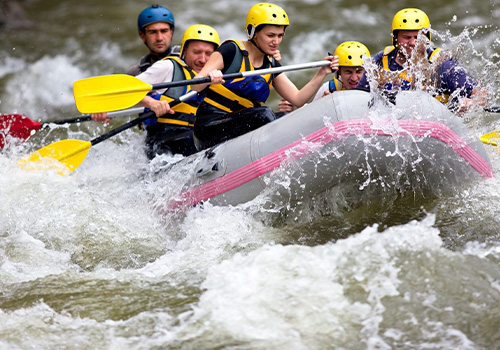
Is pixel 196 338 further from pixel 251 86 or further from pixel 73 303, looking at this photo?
pixel 251 86

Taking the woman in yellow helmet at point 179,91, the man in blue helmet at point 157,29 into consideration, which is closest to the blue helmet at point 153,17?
the man in blue helmet at point 157,29

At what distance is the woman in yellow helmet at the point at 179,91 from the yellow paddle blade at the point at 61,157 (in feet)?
1.84

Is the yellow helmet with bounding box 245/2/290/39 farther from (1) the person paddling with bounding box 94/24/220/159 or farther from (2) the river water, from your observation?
(2) the river water

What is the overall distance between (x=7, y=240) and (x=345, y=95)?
2.38 metres

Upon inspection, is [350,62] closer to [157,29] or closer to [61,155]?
[157,29]

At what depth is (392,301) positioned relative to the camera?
291 centimetres

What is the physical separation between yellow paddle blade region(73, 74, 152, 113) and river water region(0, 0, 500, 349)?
0.59m

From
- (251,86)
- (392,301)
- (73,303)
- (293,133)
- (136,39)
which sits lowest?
(392,301)

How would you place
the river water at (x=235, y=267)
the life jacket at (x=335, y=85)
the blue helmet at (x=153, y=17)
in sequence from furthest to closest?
the blue helmet at (x=153, y=17), the life jacket at (x=335, y=85), the river water at (x=235, y=267)

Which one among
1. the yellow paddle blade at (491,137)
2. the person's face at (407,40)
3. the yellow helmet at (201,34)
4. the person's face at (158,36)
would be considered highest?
the person's face at (158,36)

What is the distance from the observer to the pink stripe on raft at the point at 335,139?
12.2 ft

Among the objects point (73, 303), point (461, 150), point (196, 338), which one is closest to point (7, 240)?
point (73, 303)

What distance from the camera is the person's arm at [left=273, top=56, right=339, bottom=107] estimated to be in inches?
188

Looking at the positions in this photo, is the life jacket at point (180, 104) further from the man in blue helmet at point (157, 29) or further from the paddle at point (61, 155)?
the man in blue helmet at point (157, 29)
